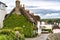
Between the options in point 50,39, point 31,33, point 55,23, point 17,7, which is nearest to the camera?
point 50,39

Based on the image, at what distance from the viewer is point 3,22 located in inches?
1211

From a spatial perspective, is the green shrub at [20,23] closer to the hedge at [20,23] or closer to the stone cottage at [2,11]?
the hedge at [20,23]

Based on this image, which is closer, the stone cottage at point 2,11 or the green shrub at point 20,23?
the green shrub at point 20,23

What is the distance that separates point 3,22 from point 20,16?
245 cm

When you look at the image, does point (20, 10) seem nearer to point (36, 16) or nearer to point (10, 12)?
point (10, 12)

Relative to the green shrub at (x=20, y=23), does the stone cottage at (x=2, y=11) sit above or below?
above

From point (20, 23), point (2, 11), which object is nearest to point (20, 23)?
point (20, 23)

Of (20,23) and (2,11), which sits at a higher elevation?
(2,11)

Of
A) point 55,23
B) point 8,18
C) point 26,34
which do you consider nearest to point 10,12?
point 8,18

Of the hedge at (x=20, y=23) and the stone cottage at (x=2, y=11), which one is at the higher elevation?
the stone cottage at (x=2, y=11)

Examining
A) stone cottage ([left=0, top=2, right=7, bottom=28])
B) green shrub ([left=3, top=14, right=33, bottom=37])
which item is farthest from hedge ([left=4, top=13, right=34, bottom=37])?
stone cottage ([left=0, top=2, right=7, bottom=28])

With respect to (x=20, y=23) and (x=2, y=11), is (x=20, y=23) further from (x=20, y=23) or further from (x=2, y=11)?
(x=2, y=11)

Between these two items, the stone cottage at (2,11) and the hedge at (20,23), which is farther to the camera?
the stone cottage at (2,11)

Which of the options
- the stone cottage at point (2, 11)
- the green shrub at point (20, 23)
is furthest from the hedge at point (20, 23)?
the stone cottage at point (2, 11)
